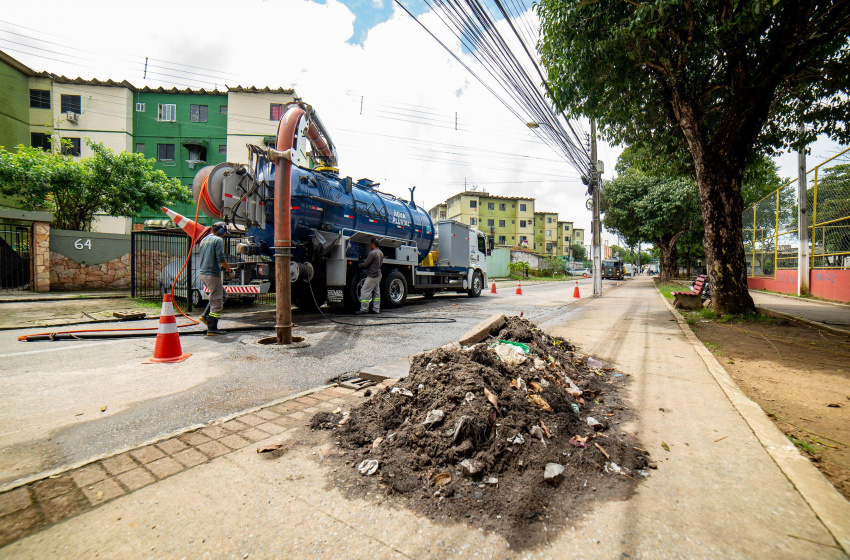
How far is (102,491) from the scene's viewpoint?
1.88 meters

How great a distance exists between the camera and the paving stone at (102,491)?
181 cm

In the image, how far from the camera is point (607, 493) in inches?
75.8

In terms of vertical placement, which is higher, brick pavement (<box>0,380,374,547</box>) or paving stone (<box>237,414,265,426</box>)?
paving stone (<box>237,414,265,426</box>)

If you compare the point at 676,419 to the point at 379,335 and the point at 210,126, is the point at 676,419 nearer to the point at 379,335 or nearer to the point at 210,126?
the point at 379,335

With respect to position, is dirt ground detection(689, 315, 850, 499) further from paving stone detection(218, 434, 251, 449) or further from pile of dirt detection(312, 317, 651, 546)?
paving stone detection(218, 434, 251, 449)

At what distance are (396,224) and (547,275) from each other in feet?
116

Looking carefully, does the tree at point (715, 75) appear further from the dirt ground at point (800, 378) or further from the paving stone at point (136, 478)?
the paving stone at point (136, 478)

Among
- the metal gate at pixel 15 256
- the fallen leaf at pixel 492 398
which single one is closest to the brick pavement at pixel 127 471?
the fallen leaf at pixel 492 398

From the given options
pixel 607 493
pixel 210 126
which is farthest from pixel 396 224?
pixel 210 126

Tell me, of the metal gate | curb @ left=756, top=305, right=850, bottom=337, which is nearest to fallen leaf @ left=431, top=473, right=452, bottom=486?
curb @ left=756, top=305, right=850, bottom=337

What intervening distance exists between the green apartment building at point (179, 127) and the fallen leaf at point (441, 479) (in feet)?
97.5

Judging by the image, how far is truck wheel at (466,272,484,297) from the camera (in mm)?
14703

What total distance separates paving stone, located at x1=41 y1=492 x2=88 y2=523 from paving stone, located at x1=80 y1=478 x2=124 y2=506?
30 mm

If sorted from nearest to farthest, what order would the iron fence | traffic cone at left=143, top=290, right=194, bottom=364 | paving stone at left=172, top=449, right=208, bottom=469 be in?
paving stone at left=172, top=449, right=208, bottom=469 → traffic cone at left=143, top=290, right=194, bottom=364 → the iron fence
